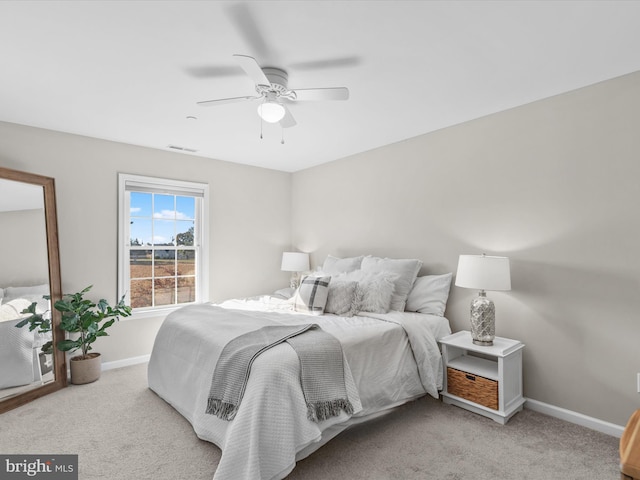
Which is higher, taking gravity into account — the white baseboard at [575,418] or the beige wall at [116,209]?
the beige wall at [116,209]

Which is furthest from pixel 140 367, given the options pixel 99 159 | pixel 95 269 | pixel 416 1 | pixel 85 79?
pixel 416 1

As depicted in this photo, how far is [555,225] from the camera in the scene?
A: 271cm

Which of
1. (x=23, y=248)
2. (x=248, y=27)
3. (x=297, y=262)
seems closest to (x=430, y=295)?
(x=297, y=262)

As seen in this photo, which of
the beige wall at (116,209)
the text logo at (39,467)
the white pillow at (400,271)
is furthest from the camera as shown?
Answer: the beige wall at (116,209)

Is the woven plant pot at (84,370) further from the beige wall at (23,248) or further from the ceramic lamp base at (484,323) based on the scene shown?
the ceramic lamp base at (484,323)

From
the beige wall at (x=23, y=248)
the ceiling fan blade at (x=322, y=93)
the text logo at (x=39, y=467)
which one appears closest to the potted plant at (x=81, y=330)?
the beige wall at (x=23, y=248)

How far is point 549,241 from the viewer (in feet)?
9.00

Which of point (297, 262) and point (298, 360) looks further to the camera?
point (297, 262)

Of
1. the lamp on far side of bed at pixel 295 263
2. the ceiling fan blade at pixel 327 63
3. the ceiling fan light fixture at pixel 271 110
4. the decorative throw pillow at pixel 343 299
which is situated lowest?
the decorative throw pillow at pixel 343 299

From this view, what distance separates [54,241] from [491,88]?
4.13 metres

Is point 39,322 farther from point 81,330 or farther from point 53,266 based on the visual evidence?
point 53,266

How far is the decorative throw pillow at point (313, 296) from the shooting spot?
3.21 m

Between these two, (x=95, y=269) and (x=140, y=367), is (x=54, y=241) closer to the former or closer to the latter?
(x=95, y=269)

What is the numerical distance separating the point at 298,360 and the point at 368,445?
82cm
